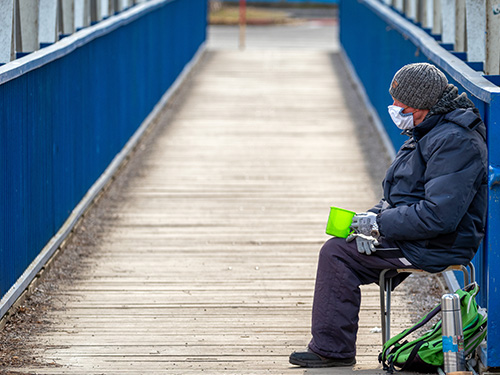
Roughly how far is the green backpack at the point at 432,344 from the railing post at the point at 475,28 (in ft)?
9.82

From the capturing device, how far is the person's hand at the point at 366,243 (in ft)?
15.0

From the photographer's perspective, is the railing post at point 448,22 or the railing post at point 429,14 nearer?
the railing post at point 448,22

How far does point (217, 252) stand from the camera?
280 inches

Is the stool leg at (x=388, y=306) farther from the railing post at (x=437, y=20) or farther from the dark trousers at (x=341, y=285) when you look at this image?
the railing post at (x=437, y=20)

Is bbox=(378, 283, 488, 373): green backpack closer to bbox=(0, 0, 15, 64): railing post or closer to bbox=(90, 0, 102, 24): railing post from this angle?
bbox=(0, 0, 15, 64): railing post

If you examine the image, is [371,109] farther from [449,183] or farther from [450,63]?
[449,183]

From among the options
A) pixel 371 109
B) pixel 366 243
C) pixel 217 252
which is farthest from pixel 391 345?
pixel 371 109

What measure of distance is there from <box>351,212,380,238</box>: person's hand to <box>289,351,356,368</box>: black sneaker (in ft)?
2.09

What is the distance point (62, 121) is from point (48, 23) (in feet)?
3.35

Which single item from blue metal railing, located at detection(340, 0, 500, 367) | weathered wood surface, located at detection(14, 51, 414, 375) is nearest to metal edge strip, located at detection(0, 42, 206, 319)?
weathered wood surface, located at detection(14, 51, 414, 375)

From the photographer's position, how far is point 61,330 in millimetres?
5465

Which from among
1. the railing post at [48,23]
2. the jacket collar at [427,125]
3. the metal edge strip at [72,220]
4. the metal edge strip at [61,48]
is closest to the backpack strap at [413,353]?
the jacket collar at [427,125]

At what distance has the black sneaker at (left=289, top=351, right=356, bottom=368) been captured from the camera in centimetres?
480

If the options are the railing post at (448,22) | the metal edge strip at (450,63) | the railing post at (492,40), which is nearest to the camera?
the metal edge strip at (450,63)
